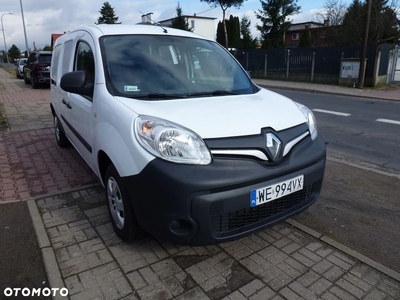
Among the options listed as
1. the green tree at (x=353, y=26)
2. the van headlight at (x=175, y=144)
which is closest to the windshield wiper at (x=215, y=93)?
the van headlight at (x=175, y=144)

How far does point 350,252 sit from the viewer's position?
2.80m

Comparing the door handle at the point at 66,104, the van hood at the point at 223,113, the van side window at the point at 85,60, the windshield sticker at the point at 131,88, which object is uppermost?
the van side window at the point at 85,60

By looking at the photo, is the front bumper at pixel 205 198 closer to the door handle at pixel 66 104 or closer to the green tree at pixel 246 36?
the door handle at pixel 66 104

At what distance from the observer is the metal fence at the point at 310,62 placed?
16.6 m

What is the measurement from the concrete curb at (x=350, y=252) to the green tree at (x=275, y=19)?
42894mm

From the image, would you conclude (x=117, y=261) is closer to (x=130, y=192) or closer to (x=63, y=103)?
(x=130, y=192)

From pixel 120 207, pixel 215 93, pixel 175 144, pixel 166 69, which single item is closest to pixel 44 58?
pixel 166 69

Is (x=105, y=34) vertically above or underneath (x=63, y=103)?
above

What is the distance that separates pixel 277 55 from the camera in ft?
71.5

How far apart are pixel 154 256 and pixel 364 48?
16.0 m

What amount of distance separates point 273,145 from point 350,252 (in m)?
1.15

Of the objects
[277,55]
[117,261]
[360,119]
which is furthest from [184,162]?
[277,55]

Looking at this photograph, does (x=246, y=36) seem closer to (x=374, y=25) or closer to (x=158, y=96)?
(x=374, y=25)

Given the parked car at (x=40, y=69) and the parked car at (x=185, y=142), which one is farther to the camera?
the parked car at (x=40, y=69)
